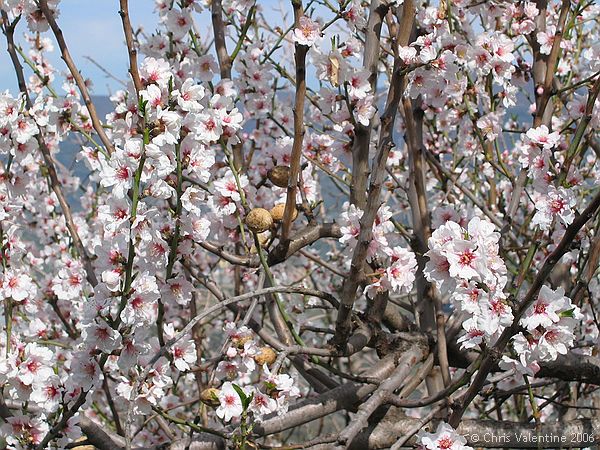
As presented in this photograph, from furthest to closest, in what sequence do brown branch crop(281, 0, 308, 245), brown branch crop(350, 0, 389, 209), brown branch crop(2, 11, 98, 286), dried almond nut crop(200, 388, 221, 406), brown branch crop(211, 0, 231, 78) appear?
brown branch crop(211, 0, 231, 78) < brown branch crop(2, 11, 98, 286) < brown branch crop(350, 0, 389, 209) < dried almond nut crop(200, 388, 221, 406) < brown branch crop(281, 0, 308, 245)

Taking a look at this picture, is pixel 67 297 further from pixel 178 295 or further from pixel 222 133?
pixel 222 133

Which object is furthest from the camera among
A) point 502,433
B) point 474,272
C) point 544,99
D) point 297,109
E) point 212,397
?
point 544,99

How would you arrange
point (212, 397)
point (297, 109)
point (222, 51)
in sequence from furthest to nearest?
point (222, 51) → point (212, 397) → point (297, 109)

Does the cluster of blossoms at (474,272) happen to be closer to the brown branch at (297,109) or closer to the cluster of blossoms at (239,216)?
the cluster of blossoms at (239,216)

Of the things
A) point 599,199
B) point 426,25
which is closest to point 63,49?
point 426,25

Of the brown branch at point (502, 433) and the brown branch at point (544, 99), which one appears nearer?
the brown branch at point (502, 433)

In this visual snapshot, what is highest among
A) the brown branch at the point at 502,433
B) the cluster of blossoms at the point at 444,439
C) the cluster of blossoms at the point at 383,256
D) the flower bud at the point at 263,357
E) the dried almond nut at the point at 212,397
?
the cluster of blossoms at the point at 383,256

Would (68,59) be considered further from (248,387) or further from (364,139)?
(248,387)

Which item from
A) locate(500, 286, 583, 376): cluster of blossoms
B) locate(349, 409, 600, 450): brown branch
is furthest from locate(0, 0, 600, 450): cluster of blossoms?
locate(349, 409, 600, 450): brown branch

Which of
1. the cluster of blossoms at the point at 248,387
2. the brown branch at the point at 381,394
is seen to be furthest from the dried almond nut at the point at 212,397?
the brown branch at the point at 381,394

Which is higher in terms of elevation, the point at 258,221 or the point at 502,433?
the point at 258,221

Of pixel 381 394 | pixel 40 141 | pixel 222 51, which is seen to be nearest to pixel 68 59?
pixel 40 141

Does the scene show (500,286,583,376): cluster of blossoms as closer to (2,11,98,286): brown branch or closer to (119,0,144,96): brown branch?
(119,0,144,96): brown branch

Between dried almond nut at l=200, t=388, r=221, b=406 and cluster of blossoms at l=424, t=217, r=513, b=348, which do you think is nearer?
cluster of blossoms at l=424, t=217, r=513, b=348
